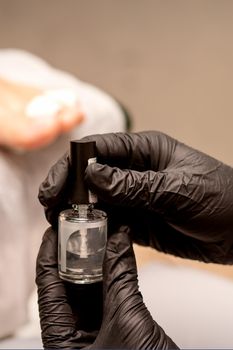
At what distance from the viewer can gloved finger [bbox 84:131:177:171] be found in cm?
70

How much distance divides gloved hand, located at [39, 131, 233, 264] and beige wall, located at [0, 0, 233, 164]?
604 millimetres

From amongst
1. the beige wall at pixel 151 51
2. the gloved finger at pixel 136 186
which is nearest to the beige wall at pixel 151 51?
the beige wall at pixel 151 51

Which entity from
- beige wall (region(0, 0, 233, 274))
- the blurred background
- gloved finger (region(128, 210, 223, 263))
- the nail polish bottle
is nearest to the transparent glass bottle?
the nail polish bottle

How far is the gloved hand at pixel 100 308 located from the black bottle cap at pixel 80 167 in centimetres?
7

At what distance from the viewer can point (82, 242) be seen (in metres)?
0.61

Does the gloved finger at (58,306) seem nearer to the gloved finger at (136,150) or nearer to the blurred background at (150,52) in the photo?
the gloved finger at (136,150)

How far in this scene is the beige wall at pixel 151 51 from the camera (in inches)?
53.5

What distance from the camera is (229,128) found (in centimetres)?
136

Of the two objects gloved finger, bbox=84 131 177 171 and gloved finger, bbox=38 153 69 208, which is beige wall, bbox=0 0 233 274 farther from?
gloved finger, bbox=38 153 69 208

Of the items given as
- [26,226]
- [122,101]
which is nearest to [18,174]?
[26,226]

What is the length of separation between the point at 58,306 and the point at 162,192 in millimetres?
180

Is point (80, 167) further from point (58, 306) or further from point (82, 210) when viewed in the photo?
point (58, 306)

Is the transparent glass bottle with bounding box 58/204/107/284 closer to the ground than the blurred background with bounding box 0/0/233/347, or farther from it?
closer to the ground

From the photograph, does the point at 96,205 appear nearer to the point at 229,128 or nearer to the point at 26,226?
the point at 26,226
